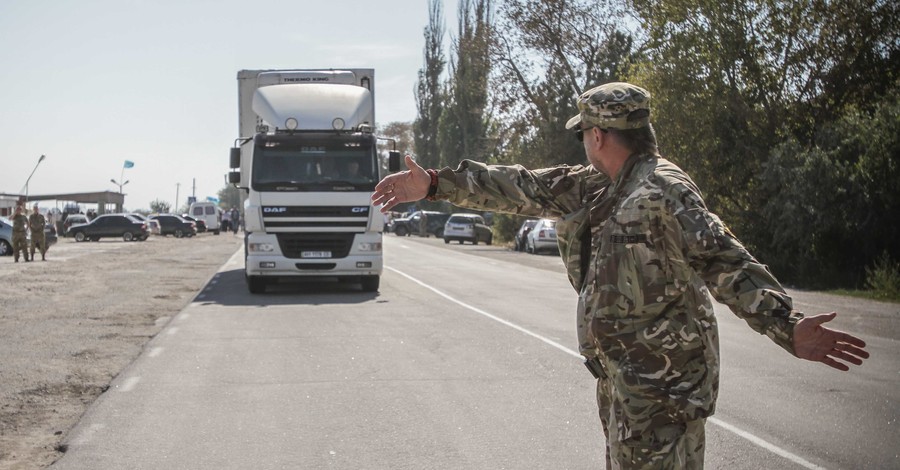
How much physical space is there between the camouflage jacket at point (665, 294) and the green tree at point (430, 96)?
258 feet

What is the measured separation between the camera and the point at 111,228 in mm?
60500

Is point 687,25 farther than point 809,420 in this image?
Yes

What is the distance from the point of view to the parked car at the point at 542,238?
4266cm

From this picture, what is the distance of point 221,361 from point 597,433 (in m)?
4.92

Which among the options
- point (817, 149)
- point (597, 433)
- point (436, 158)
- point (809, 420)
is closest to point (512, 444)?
point (597, 433)

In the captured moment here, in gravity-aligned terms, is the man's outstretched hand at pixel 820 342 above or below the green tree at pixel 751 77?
below

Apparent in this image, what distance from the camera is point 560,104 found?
47.4m

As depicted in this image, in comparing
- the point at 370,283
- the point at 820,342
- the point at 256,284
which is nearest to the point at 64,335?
the point at 256,284

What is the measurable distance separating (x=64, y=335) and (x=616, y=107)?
11474 mm

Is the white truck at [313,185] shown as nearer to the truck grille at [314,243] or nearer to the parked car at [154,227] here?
the truck grille at [314,243]

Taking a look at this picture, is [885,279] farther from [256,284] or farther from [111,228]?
[111,228]

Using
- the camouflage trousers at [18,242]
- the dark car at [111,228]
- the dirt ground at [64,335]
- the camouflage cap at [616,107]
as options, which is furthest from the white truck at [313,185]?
the dark car at [111,228]

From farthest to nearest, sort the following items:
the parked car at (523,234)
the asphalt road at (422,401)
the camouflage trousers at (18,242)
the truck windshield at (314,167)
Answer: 1. the parked car at (523,234)
2. the camouflage trousers at (18,242)
3. the truck windshield at (314,167)
4. the asphalt road at (422,401)

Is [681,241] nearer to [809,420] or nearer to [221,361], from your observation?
[809,420]
